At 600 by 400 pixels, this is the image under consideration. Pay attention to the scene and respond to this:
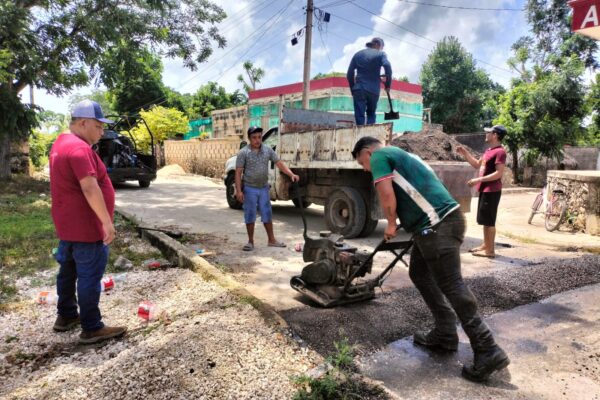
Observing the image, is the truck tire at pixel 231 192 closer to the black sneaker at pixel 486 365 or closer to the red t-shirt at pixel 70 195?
the red t-shirt at pixel 70 195

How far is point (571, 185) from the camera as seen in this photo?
27.1 ft

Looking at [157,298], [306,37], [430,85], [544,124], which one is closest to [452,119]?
[430,85]

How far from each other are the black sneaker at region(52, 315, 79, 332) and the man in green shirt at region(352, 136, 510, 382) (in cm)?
252

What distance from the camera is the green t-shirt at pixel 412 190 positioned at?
2.71m

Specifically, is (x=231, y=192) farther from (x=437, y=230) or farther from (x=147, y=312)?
(x=437, y=230)

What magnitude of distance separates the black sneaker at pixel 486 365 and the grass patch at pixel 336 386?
2.02 ft

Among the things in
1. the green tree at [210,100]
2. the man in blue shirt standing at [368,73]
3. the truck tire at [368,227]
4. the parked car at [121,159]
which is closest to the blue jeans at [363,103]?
the man in blue shirt standing at [368,73]

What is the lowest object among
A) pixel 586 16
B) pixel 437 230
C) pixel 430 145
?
pixel 437 230

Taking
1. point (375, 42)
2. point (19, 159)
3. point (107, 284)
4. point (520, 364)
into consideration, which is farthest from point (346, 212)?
point (19, 159)

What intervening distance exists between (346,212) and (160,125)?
832 inches

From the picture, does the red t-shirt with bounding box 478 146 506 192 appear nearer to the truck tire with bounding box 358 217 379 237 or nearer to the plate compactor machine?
the truck tire with bounding box 358 217 379 237

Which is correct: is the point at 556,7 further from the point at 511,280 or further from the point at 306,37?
the point at 511,280

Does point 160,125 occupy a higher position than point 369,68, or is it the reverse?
point 160,125

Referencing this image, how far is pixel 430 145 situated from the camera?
680cm
